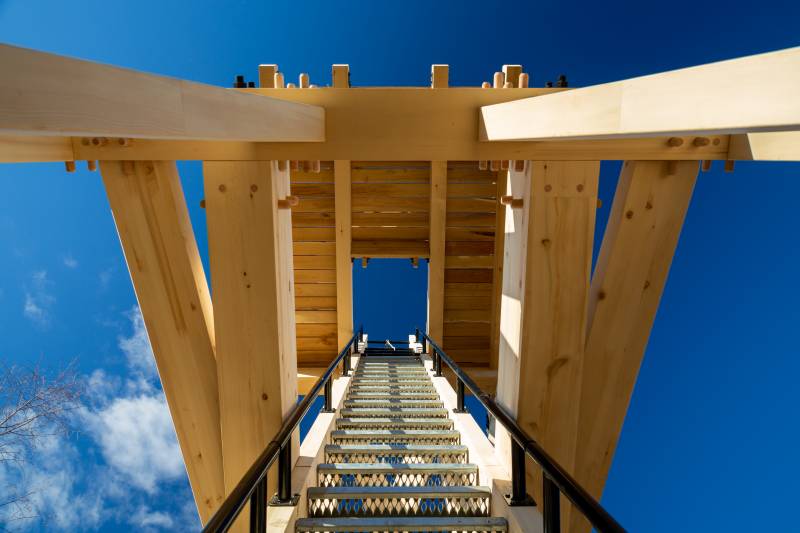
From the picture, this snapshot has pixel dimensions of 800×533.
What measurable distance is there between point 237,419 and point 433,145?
173 centimetres

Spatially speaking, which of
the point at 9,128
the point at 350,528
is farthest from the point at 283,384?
the point at 9,128

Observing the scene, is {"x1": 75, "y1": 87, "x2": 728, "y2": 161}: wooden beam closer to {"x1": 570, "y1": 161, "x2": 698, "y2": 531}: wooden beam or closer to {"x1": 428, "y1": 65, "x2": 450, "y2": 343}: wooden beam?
{"x1": 570, "y1": 161, "x2": 698, "y2": 531}: wooden beam

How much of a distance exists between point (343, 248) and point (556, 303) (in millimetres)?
4278

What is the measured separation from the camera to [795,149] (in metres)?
1.82

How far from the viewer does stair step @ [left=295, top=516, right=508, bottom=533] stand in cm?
199

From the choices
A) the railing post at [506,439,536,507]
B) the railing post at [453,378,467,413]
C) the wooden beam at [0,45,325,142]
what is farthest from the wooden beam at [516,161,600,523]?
the wooden beam at [0,45,325,142]

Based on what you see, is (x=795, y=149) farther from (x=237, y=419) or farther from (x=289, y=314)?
(x=237, y=419)

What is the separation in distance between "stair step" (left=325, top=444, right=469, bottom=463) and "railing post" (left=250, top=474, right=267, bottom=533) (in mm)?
1164

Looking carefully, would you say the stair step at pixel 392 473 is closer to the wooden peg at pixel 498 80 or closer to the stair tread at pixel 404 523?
the stair tread at pixel 404 523

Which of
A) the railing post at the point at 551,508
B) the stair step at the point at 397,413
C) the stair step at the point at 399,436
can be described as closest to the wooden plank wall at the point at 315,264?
the stair step at the point at 397,413

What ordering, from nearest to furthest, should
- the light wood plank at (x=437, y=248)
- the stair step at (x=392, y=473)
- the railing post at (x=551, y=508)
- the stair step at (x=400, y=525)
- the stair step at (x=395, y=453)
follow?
the railing post at (x=551, y=508) → the stair step at (x=400, y=525) → the stair step at (x=392, y=473) → the stair step at (x=395, y=453) → the light wood plank at (x=437, y=248)

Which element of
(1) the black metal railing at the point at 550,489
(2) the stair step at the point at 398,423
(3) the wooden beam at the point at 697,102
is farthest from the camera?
(2) the stair step at the point at 398,423

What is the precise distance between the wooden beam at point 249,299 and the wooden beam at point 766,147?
2165 millimetres

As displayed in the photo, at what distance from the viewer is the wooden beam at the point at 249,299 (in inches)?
90.4
